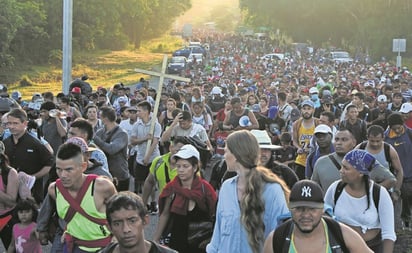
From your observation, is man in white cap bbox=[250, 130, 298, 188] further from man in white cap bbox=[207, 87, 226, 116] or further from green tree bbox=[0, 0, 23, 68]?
green tree bbox=[0, 0, 23, 68]

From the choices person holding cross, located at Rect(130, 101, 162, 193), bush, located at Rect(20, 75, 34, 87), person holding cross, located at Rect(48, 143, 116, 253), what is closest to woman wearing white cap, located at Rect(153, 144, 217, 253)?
person holding cross, located at Rect(48, 143, 116, 253)

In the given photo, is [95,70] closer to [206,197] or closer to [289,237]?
[206,197]

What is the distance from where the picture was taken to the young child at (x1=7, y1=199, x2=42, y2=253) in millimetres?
7395

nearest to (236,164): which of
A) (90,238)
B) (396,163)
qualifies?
(90,238)

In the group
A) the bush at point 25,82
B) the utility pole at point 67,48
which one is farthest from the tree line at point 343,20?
the utility pole at point 67,48

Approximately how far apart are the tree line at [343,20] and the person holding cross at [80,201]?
62.2 m

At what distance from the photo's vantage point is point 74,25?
63.5 metres

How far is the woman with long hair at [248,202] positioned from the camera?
5.02 m

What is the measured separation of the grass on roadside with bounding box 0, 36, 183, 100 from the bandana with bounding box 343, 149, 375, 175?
1317 inches

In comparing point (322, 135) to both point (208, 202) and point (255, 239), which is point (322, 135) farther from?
point (255, 239)

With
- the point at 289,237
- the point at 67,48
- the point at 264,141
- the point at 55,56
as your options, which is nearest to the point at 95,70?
the point at 55,56

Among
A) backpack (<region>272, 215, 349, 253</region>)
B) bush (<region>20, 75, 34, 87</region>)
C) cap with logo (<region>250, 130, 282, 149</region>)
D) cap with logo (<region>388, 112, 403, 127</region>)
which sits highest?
cap with logo (<region>250, 130, 282, 149</region>)

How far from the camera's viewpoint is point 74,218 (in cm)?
565

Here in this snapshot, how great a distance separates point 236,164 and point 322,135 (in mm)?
3785
